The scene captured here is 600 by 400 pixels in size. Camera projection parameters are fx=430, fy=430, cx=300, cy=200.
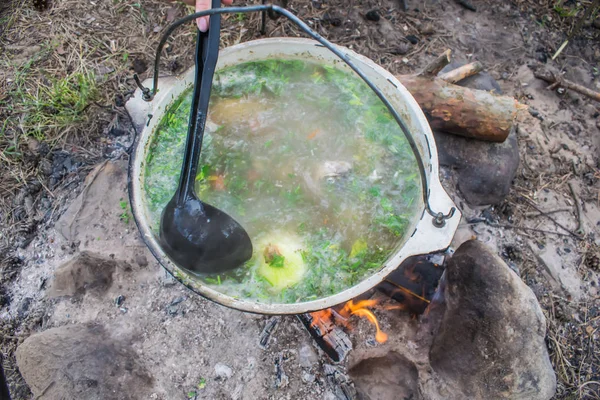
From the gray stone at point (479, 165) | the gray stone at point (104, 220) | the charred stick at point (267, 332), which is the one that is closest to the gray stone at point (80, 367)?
the gray stone at point (104, 220)

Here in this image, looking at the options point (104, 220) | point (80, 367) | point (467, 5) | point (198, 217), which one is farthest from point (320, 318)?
point (467, 5)

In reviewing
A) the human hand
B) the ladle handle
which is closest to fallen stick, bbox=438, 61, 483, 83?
the human hand

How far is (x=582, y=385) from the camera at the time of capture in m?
2.22

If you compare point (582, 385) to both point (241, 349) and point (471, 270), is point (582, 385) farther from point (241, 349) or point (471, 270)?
point (241, 349)

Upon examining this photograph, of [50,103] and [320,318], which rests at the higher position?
[50,103]

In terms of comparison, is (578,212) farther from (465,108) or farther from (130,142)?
(130,142)

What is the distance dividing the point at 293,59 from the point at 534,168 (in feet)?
5.60

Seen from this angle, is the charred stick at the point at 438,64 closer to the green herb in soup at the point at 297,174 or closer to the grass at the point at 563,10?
the green herb in soup at the point at 297,174

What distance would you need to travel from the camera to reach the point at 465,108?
2455mm

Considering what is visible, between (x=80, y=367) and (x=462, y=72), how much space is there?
2662mm

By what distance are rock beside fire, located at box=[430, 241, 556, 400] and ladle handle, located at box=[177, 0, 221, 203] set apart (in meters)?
1.34

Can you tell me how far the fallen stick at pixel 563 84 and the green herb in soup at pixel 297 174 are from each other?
61.0 inches

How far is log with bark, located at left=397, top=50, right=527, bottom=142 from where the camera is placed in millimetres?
2416

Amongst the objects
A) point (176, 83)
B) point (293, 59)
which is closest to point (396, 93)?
point (293, 59)
